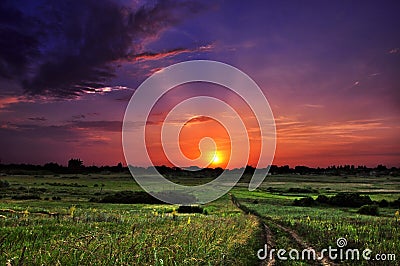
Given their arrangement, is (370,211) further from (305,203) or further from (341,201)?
(341,201)

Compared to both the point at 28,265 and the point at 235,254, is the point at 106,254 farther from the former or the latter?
the point at 235,254

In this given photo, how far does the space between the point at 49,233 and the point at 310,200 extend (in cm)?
5556

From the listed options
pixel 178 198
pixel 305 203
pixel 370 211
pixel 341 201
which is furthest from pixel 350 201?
pixel 178 198

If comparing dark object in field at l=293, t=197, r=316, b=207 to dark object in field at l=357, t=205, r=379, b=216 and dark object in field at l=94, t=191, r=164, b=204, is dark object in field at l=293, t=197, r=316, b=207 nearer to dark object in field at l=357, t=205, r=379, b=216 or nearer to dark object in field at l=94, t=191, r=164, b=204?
dark object in field at l=357, t=205, r=379, b=216

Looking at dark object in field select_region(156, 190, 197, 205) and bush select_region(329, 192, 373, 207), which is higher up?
bush select_region(329, 192, 373, 207)

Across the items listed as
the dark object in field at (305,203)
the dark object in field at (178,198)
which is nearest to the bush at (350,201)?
the dark object in field at (305,203)

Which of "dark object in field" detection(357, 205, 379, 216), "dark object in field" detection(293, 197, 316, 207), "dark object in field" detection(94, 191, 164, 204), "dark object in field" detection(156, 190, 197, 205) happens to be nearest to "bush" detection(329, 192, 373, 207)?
"dark object in field" detection(293, 197, 316, 207)

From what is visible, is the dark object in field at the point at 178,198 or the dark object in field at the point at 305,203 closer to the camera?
the dark object in field at the point at 305,203

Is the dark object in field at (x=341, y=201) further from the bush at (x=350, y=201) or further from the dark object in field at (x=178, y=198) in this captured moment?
the dark object in field at (x=178, y=198)

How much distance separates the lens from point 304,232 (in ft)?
80.2

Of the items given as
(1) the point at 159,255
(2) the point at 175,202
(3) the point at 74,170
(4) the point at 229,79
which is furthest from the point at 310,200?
(3) the point at 74,170

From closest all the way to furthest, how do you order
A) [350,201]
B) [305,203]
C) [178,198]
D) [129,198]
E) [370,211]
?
[370,211], [305,203], [350,201], [129,198], [178,198]

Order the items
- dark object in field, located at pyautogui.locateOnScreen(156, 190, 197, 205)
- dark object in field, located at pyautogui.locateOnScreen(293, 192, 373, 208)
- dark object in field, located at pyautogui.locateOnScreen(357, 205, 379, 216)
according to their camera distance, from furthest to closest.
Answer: dark object in field, located at pyautogui.locateOnScreen(156, 190, 197, 205) < dark object in field, located at pyautogui.locateOnScreen(293, 192, 373, 208) < dark object in field, located at pyautogui.locateOnScreen(357, 205, 379, 216)

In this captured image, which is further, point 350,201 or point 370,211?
point 350,201
